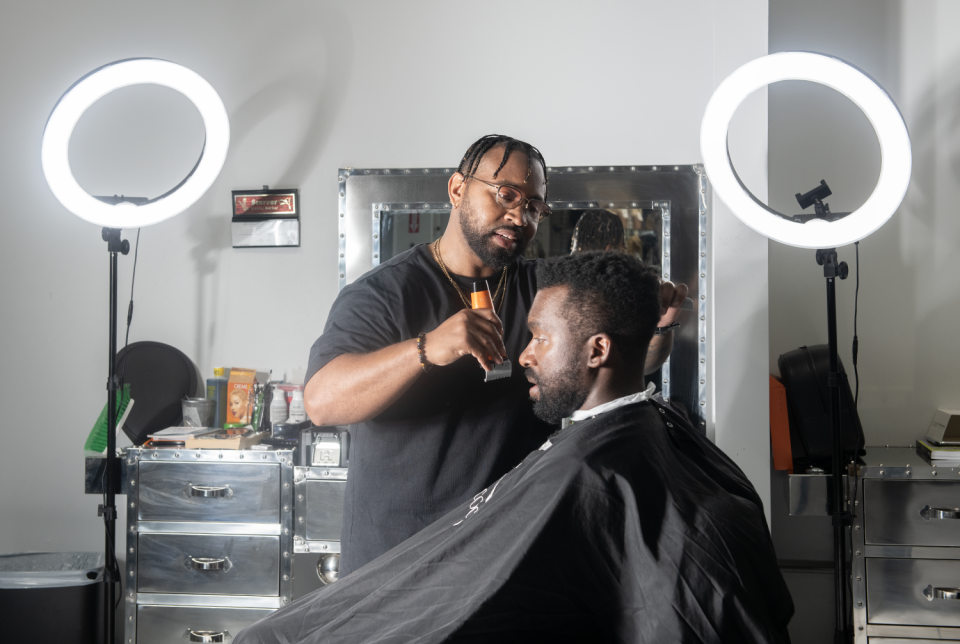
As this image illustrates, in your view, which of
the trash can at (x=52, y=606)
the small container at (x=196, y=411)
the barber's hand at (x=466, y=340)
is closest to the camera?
the barber's hand at (x=466, y=340)

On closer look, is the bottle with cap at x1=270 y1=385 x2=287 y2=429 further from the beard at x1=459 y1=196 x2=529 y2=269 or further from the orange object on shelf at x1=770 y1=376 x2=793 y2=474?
the orange object on shelf at x1=770 y1=376 x2=793 y2=474

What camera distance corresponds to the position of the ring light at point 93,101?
2078 millimetres

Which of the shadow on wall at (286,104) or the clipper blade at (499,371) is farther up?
the shadow on wall at (286,104)

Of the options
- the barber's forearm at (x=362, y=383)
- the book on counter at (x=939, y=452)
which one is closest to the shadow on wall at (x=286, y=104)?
the barber's forearm at (x=362, y=383)

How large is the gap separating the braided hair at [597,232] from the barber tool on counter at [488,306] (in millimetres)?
1116

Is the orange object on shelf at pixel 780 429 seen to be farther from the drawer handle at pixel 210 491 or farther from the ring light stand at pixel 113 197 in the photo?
the ring light stand at pixel 113 197

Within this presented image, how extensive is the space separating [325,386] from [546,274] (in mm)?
478

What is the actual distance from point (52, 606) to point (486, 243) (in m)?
2.08

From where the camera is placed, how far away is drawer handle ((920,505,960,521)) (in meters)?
2.14

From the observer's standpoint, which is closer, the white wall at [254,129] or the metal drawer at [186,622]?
the metal drawer at [186,622]

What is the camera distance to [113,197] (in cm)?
213

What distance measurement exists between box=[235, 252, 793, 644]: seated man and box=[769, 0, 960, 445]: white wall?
5.18 ft

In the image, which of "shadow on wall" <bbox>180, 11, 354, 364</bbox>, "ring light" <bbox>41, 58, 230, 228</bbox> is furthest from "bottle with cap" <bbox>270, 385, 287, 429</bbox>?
"ring light" <bbox>41, 58, 230, 228</bbox>

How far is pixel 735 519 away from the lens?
1.10 metres
